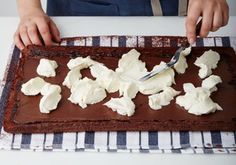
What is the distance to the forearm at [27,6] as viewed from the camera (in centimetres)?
118

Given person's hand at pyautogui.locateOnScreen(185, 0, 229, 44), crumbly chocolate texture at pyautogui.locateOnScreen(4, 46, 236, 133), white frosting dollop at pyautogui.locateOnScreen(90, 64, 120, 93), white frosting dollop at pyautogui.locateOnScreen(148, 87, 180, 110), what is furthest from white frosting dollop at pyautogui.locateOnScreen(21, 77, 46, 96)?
person's hand at pyautogui.locateOnScreen(185, 0, 229, 44)

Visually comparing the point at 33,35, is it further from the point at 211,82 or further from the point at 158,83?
the point at 211,82

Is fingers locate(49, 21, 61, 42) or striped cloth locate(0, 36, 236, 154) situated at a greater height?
fingers locate(49, 21, 61, 42)

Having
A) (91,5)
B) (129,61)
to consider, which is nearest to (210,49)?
(129,61)

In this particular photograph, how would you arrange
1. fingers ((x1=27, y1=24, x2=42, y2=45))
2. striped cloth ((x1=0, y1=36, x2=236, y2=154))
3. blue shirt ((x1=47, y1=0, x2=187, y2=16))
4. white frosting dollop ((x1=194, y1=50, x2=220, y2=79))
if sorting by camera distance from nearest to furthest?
striped cloth ((x1=0, y1=36, x2=236, y2=154)), white frosting dollop ((x1=194, y1=50, x2=220, y2=79)), fingers ((x1=27, y1=24, x2=42, y2=45)), blue shirt ((x1=47, y1=0, x2=187, y2=16))

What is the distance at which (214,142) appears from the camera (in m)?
0.87

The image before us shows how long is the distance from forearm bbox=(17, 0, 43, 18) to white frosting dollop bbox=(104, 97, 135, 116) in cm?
41

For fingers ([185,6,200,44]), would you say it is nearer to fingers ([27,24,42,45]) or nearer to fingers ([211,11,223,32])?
fingers ([211,11,223,32])

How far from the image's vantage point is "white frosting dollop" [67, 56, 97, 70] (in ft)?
3.26

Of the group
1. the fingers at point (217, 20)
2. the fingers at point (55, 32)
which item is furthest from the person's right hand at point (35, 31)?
the fingers at point (217, 20)

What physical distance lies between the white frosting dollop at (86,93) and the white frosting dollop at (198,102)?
0.16m

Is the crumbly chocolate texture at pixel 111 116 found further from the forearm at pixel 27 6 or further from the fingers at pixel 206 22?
the forearm at pixel 27 6

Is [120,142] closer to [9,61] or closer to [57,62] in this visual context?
Answer: [57,62]

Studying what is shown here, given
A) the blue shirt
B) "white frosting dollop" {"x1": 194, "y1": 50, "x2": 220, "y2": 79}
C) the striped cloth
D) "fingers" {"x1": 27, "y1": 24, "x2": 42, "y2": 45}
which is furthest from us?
the blue shirt
